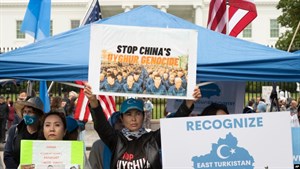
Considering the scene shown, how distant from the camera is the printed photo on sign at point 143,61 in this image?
5.30 metres

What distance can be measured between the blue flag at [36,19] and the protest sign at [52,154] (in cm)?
367

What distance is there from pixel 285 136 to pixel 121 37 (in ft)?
5.26

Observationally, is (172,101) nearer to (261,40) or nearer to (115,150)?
(115,150)

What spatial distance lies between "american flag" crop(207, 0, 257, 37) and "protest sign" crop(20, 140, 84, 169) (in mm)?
4841

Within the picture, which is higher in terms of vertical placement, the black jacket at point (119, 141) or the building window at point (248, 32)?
the building window at point (248, 32)

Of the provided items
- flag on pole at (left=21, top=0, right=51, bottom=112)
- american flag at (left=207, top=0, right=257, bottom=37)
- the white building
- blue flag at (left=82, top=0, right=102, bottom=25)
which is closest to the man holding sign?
→ flag on pole at (left=21, top=0, right=51, bottom=112)

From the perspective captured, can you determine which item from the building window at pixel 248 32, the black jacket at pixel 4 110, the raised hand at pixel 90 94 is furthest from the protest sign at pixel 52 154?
the building window at pixel 248 32

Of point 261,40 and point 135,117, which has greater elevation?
point 261,40

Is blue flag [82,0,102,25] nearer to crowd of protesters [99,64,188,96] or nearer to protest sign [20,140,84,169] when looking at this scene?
crowd of protesters [99,64,188,96]

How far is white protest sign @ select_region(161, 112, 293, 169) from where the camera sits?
490 cm

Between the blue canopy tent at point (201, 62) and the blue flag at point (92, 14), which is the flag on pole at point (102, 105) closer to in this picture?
the blue flag at point (92, 14)

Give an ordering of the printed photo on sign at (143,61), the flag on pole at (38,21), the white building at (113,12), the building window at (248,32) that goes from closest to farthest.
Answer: the printed photo on sign at (143,61) < the flag on pole at (38,21) < the building window at (248,32) < the white building at (113,12)

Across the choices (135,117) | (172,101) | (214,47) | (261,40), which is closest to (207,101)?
(172,101)

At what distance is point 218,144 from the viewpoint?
4922mm
